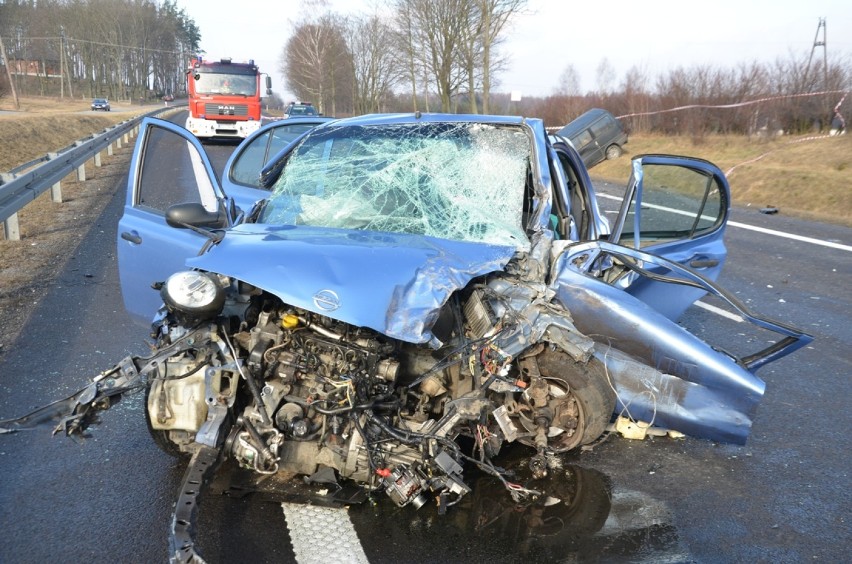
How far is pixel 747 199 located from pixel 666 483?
1396cm

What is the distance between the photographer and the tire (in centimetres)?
359

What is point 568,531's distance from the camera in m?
3.20

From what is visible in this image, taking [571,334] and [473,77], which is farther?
[473,77]

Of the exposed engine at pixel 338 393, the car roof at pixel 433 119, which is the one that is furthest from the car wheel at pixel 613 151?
the exposed engine at pixel 338 393

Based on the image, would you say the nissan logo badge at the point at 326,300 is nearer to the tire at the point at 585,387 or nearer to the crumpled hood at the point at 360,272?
the crumpled hood at the point at 360,272

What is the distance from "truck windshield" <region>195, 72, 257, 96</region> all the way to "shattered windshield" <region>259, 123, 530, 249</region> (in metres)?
22.4

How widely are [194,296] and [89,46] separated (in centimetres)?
9436

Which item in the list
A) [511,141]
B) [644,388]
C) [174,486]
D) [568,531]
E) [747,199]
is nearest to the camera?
[568,531]

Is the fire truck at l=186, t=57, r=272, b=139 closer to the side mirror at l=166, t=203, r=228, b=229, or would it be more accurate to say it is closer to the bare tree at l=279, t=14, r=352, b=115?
the side mirror at l=166, t=203, r=228, b=229

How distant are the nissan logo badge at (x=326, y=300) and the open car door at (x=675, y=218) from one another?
2523mm

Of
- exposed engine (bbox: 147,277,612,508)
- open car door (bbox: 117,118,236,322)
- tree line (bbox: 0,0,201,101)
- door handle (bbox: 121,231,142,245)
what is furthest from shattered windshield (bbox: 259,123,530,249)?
tree line (bbox: 0,0,201,101)

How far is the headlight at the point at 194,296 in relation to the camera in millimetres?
3121

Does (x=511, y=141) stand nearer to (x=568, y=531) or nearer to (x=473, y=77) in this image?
(x=568, y=531)

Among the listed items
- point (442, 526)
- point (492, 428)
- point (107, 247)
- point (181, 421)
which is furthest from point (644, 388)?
point (107, 247)
